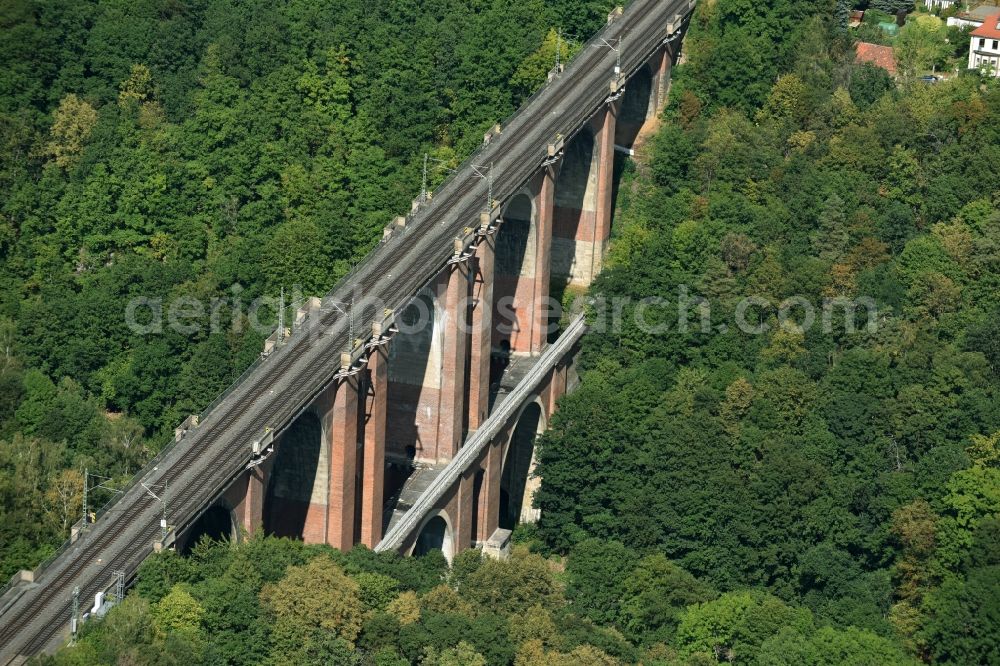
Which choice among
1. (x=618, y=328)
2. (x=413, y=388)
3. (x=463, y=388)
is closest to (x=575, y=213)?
(x=618, y=328)

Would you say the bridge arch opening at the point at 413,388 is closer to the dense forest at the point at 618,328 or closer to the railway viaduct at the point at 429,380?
the railway viaduct at the point at 429,380

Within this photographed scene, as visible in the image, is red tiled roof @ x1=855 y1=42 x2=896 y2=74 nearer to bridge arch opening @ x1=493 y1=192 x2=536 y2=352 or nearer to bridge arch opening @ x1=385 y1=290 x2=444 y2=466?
bridge arch opening @ x1=493 y1=192 x2=536 y2=352

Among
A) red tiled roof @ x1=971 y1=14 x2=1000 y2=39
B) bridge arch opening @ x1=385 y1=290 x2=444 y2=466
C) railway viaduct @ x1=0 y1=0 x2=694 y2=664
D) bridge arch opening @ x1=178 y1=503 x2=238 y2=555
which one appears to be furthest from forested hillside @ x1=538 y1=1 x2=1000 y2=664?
bridge arch opening @ x1=178 y1=503 x2=238 y2=555

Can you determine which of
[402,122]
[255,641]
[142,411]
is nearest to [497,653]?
[255,641]

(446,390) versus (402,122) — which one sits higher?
(402,122)

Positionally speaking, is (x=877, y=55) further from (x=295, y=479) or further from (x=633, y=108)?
(x=295, y=479)

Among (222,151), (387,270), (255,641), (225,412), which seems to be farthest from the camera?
(222,151)

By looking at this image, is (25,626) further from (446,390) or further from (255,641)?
(446,390)
